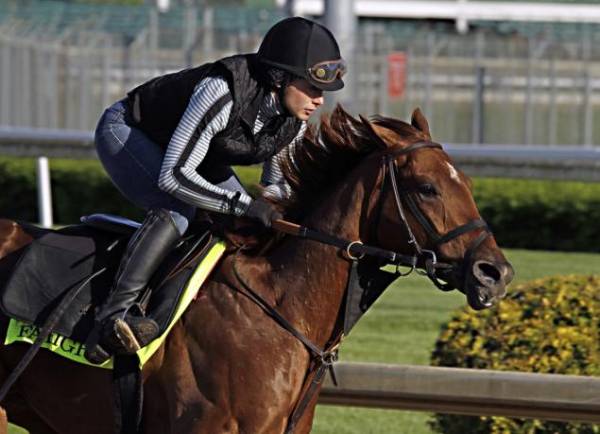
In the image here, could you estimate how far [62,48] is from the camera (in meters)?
15.8

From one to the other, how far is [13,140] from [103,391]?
30.7 ft

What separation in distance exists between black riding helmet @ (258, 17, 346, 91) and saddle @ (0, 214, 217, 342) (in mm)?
629

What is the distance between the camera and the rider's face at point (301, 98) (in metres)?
4.54

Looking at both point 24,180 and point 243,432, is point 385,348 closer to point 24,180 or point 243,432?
point 243,432

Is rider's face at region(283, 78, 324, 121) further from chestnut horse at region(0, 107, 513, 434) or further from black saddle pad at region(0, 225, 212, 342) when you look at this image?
black saddle pad at region(0, 225, 212, 342)

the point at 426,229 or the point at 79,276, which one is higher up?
the point at 426,229

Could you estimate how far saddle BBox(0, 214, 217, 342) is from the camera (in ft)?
15.0

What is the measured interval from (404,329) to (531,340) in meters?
3.88

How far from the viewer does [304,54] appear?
451 cm

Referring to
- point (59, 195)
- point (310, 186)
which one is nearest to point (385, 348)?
point (310, 186)

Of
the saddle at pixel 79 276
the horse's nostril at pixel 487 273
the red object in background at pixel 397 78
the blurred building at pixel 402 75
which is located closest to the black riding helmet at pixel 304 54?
the saddle at pixel 79 276

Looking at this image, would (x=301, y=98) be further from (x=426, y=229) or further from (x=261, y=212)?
(x=426, y=229)

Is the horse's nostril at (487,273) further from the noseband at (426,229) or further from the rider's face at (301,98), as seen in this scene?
the rider's face at (301,98)

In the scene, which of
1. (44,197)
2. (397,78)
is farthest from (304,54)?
(397,78)
